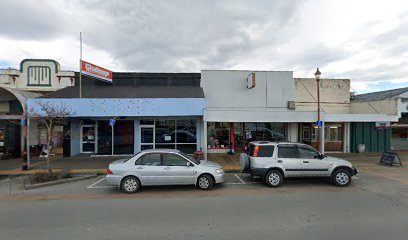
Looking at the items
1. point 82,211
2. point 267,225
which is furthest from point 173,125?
point 267,225

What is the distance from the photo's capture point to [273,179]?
8.84m

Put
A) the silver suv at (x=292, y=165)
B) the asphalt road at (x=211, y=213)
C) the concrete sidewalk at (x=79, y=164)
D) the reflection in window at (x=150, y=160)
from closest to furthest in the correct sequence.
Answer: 1. the asphalt road at (x=211, y=213)
2. the reflection in window at (x=150, y=160)
3. the silver suv at (x=292, y=165)
4. the concrete sidewalk at (x=79, y=164)

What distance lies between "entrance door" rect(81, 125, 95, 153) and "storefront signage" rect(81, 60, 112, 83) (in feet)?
11.6

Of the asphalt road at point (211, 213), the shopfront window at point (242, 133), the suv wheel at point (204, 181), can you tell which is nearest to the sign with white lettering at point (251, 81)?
the shopfront window at point (242, 133)

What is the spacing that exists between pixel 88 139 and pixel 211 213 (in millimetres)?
13645

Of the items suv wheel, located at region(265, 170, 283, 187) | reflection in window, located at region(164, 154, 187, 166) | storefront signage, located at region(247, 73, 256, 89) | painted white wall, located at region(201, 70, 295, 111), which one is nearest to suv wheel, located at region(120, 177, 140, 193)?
reflection in window, located at region(164, 154, 187, 166)

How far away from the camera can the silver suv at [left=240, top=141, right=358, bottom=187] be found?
892cm

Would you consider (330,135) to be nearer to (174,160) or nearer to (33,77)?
(174,160)

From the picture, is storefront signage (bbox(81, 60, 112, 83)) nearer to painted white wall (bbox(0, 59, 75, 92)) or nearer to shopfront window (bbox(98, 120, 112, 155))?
shopfront window (bbox(98, 120, 112, 155))

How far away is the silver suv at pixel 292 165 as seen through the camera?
29.3 feet

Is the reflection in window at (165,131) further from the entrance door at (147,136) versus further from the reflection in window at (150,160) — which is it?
the reflection in window at (150,160)

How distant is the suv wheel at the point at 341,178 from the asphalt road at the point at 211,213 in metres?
0.26

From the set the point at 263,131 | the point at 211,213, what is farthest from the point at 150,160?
Answer: the point at 263,131

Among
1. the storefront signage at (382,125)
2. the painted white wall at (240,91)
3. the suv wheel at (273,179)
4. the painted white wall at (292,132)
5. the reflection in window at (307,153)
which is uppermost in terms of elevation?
the painted white wall at (240,91)
